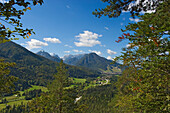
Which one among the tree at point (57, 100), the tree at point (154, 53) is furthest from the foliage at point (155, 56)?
the tree at point (57, 100)

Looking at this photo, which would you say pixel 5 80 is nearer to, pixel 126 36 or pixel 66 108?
pixel 126 36

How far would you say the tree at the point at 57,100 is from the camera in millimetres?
16188

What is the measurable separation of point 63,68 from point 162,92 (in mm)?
16588

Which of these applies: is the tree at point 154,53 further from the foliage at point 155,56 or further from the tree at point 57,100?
the tree at point 57,100

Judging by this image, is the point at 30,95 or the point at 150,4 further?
the point at 30,95

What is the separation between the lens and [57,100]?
16.7 m

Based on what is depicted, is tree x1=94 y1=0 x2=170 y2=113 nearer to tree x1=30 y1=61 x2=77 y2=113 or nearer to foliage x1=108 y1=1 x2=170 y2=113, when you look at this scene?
→ foliage x1=108 y1=1 x2=170 y2=113

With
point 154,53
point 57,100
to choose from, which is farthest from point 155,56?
point 57,100

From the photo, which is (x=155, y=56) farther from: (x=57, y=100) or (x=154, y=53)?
(x=57, y=100)

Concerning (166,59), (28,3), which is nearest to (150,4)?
(166,59)

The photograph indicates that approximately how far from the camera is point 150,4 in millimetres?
6238

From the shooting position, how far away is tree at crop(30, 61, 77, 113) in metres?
16.2

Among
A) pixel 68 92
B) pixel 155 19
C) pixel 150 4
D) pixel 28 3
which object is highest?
pixel 150 4

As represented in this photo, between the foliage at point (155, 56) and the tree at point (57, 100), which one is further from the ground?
the foliage at point (155, 56)
